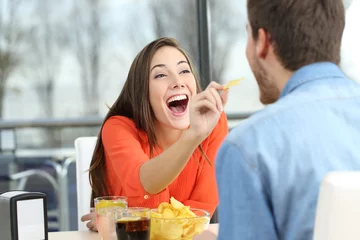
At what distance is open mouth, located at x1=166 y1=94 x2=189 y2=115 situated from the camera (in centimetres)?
226

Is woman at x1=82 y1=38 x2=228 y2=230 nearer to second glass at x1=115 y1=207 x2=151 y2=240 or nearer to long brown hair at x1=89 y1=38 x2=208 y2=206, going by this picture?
long brown hair at x1=89 y1=38 x2=208 y2=206

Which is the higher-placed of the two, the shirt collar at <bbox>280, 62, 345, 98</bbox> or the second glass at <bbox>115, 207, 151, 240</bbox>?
the shirt collar at <bbox>280, 62, 345, 98</bbox>

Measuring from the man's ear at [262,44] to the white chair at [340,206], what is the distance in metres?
0.32

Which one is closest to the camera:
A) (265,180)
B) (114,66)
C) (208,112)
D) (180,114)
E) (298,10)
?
(265,180)

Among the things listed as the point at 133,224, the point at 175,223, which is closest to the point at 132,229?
the point at 133,224

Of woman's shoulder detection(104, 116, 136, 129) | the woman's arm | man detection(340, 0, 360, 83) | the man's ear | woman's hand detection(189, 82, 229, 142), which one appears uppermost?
man detection(340, 0, 360, 83)

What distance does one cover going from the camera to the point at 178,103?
2.36 metres

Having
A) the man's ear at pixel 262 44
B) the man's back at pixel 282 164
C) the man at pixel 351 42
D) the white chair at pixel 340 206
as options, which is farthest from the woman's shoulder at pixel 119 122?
the man at pixel 351 42

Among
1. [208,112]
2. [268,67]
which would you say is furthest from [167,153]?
[268,67]

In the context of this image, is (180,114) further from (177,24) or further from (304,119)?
(177,24)

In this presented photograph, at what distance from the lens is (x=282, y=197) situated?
37.6 inches

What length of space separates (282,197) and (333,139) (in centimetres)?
13

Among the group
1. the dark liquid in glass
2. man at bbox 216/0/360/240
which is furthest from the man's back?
the dark liquid in glass

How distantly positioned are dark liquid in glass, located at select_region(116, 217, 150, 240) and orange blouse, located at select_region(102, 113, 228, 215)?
543 mm
